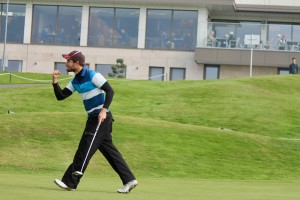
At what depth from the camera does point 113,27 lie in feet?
209

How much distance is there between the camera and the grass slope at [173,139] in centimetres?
2089

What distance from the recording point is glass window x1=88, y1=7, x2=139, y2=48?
63.6m

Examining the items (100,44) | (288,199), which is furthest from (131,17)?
(288,199)

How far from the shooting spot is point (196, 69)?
63.4 m

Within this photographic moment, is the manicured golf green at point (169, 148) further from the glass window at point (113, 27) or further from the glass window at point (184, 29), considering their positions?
the glass window at point (113, 27)

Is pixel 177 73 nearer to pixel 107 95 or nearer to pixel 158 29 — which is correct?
pixel 158 29

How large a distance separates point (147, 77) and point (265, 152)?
128 ft

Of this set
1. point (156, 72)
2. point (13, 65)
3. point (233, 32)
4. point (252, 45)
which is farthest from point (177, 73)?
point (13, 65)

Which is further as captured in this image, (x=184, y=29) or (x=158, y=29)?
(x=158, y=29)

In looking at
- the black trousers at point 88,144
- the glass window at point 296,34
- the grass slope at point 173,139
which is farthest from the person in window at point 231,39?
the black trousers at point 88,144

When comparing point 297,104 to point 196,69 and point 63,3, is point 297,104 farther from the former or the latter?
point 63,3

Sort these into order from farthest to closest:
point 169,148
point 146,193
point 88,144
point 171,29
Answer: point 171,29 → point 169,148 → point 146,193 → point 88,144

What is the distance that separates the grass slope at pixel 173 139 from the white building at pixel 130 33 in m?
27.2

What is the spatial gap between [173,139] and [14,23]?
43520 millimetres
